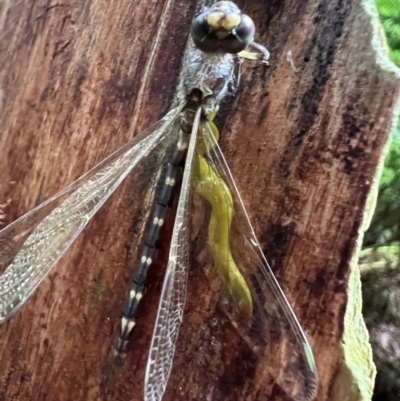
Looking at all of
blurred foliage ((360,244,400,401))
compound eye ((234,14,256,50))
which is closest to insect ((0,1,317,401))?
compound eye ((234,14,256,50))

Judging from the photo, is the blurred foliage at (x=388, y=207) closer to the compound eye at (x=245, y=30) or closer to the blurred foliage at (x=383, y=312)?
the blurred foliage at (x=383, y=312)

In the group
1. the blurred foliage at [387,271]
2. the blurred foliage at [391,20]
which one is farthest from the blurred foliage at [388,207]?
the blurred foliage at [391,20]

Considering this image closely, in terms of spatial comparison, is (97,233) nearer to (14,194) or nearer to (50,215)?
(50,215)

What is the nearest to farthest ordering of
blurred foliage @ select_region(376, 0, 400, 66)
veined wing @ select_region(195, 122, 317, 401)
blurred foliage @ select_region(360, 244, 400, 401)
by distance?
veined wing @ select_region(195, 122, 317, 401) → blurred foliage @ select_region(360, 244, 400, 401) → blurred foliage @ select_region(376, 0, 400, 66)

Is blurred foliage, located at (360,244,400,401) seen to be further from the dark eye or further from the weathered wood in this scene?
the dark eye

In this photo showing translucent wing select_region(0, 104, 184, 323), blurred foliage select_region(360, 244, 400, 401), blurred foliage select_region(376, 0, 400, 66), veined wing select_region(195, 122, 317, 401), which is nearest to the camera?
veined wing select_region(195, 122, 317, 401)

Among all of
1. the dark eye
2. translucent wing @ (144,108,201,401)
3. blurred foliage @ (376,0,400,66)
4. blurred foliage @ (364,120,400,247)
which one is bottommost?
translucent wing @ (144,108,201,401)

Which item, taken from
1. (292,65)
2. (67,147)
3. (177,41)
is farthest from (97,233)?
(292,65)

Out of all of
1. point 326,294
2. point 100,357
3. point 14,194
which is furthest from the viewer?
point 14,194
